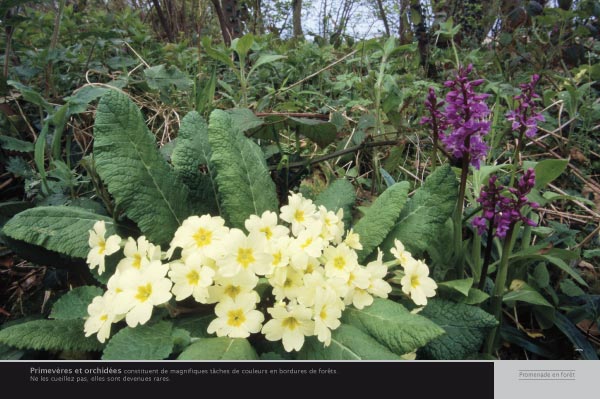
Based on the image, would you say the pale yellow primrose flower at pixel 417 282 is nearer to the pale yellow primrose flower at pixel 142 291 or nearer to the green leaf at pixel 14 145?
the pale yellow primrose flower at pixel 142 291

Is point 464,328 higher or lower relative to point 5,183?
lower

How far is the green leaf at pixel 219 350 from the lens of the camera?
0.83 m

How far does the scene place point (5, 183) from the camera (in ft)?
4.79

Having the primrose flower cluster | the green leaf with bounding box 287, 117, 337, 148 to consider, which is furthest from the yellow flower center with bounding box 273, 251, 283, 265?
the green leaf with bounding box 287, 117, 337, 148

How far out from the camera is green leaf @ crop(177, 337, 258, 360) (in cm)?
83

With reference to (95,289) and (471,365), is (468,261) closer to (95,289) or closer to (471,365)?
(471,365)

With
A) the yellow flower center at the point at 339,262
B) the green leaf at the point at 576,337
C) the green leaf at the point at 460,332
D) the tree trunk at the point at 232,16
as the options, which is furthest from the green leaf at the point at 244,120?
the tree trunk at the point at 232,16

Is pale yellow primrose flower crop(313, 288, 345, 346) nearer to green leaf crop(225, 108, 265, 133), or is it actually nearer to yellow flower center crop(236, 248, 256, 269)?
yellow flower center crop(236, 248, 256, 269)

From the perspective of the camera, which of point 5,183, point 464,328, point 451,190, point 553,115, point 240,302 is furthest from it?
point 553,115

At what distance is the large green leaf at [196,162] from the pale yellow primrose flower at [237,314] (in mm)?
411

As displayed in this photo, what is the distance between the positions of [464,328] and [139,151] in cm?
89

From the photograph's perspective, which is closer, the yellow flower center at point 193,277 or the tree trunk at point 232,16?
the yellow flower center at point 193,277

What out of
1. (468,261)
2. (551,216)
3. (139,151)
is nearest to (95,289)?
(139,151)

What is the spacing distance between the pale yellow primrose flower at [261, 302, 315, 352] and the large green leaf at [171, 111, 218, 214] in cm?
48
